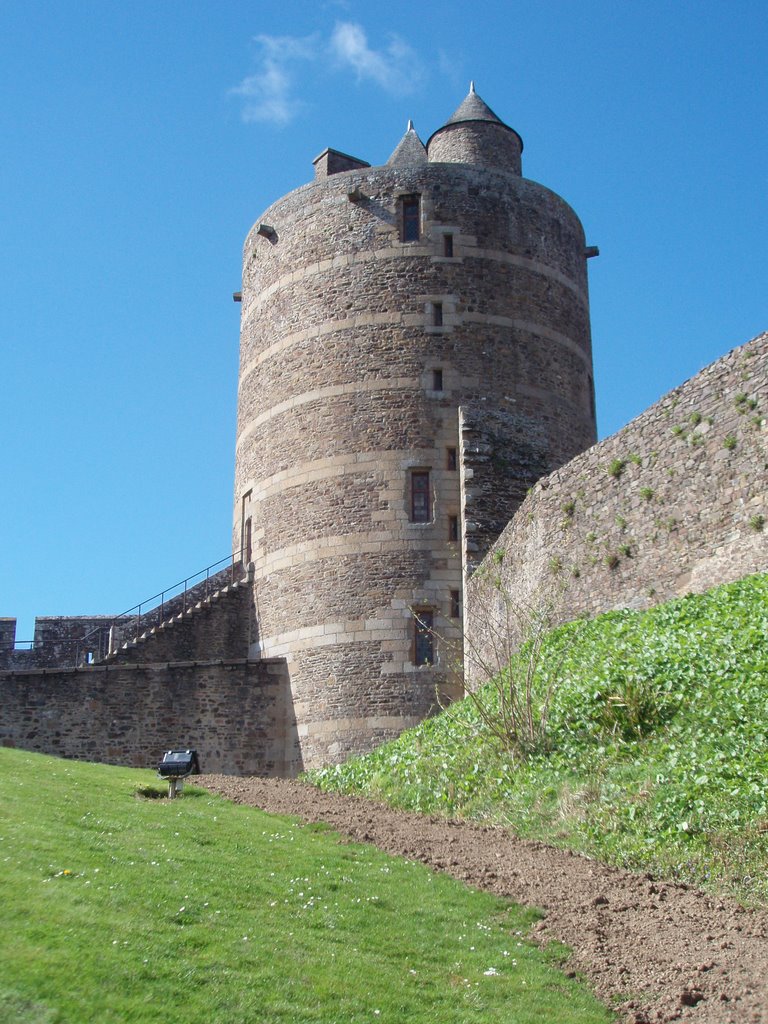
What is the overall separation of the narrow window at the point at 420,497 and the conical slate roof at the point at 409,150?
8.42 m

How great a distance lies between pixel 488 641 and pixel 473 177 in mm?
9756

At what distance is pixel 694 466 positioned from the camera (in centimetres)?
1526

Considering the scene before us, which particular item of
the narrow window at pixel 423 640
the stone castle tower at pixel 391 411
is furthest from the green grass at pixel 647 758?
the stone castle tower at pixel 391 411

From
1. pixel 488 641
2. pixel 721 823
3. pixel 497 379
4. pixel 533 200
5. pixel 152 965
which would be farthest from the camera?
pixel 533 200

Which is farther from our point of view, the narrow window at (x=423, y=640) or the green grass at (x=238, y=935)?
the narrow window at (x=423, y=640)

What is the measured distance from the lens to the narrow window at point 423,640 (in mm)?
20906

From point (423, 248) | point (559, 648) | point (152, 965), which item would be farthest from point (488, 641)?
point (152, 965)

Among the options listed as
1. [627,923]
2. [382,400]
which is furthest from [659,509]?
[627,923]

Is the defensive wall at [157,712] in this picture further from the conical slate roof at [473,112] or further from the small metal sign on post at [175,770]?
the conical slate roof at [473,112]

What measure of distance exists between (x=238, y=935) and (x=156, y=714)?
1388cm

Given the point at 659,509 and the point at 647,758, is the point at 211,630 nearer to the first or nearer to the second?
the point at 659,509

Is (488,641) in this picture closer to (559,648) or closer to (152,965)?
(559,648)

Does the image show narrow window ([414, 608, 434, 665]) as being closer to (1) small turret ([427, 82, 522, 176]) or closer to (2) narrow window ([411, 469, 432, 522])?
(2) narrow window ([411, 469, 432, 522])

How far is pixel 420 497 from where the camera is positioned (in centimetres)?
2175
